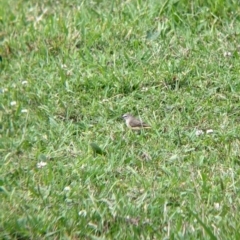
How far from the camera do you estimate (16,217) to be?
461cm

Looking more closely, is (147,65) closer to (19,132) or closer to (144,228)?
(19,132)

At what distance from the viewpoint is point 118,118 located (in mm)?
5820

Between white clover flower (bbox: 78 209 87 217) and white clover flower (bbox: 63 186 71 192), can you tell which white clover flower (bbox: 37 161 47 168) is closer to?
white clover flower (bbox: 63 186 71 192)

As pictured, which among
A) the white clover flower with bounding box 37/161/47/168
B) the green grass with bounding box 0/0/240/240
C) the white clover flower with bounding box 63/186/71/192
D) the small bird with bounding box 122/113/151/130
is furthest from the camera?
the small bird with bounding box 122/113/151/130

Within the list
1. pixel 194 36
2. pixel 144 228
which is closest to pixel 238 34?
pixel 194 36

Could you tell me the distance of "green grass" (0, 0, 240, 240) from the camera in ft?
15.3

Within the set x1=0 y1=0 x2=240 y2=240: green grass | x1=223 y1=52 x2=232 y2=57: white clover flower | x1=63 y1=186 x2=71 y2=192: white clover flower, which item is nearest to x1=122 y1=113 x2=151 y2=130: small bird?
x1=0 y1=0 x2=240 y2=240: green grass

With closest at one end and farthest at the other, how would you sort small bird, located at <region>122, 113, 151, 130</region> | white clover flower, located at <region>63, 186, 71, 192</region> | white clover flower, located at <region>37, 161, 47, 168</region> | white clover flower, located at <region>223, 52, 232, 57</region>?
1. white clover flower, located at <region>63, 186, 71, 192</region>
2. white clover flower, located at <region>37, 161, 47, 168</region>
3. small bird, located at <region>122, 113, 151, 130</region>
4. white clover flower, located at <region>223, 52, 232, 57</region>

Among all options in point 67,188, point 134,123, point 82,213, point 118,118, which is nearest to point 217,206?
point 82,213

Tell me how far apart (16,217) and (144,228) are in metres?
0.69

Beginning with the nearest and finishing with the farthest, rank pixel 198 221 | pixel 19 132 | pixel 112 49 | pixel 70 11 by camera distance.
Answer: pixel 198 221
pixel 19 132
pixel 112 49
pixel 70 11

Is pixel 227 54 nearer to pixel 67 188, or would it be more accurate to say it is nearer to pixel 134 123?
pixel 134 123

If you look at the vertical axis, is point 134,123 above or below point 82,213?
below

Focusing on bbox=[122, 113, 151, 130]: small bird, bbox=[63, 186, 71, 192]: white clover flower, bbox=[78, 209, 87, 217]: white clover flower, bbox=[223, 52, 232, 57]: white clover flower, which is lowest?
bbox=[223, 52, 232, 57]: white clover flower
